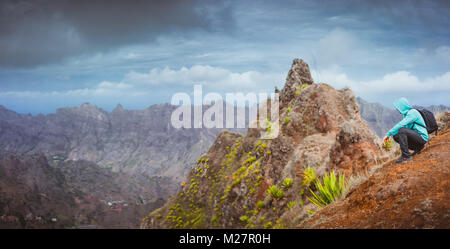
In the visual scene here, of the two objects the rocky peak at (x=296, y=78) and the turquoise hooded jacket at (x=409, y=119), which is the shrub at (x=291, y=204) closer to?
the turquoise hooded jacket at (x=409, y=119)

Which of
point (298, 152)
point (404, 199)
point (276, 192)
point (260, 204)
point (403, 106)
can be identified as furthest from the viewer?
point (260, 204)

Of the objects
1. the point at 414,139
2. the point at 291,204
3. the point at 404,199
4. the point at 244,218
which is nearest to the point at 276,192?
the point at 291,204

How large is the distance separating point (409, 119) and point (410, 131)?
343mm

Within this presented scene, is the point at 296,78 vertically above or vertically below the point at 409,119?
above

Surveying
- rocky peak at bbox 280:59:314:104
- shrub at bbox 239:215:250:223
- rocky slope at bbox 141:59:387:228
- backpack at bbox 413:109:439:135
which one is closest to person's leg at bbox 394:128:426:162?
backpack at bbox 413:109:439:135

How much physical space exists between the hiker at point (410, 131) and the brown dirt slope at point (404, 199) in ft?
0.90

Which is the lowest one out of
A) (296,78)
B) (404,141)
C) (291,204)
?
(291,204)

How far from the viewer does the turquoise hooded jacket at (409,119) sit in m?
6.82

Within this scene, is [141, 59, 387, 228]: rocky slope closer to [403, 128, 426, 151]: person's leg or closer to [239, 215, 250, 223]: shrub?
[239, 215, 250, 223]: shrub

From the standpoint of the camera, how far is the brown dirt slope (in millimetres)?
4406

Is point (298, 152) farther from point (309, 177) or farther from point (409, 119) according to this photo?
point (409, 119)

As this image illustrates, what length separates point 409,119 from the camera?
6.81m

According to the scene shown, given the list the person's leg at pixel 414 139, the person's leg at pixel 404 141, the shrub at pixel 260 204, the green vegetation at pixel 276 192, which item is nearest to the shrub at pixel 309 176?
the green vegetation at pixel 276 192
